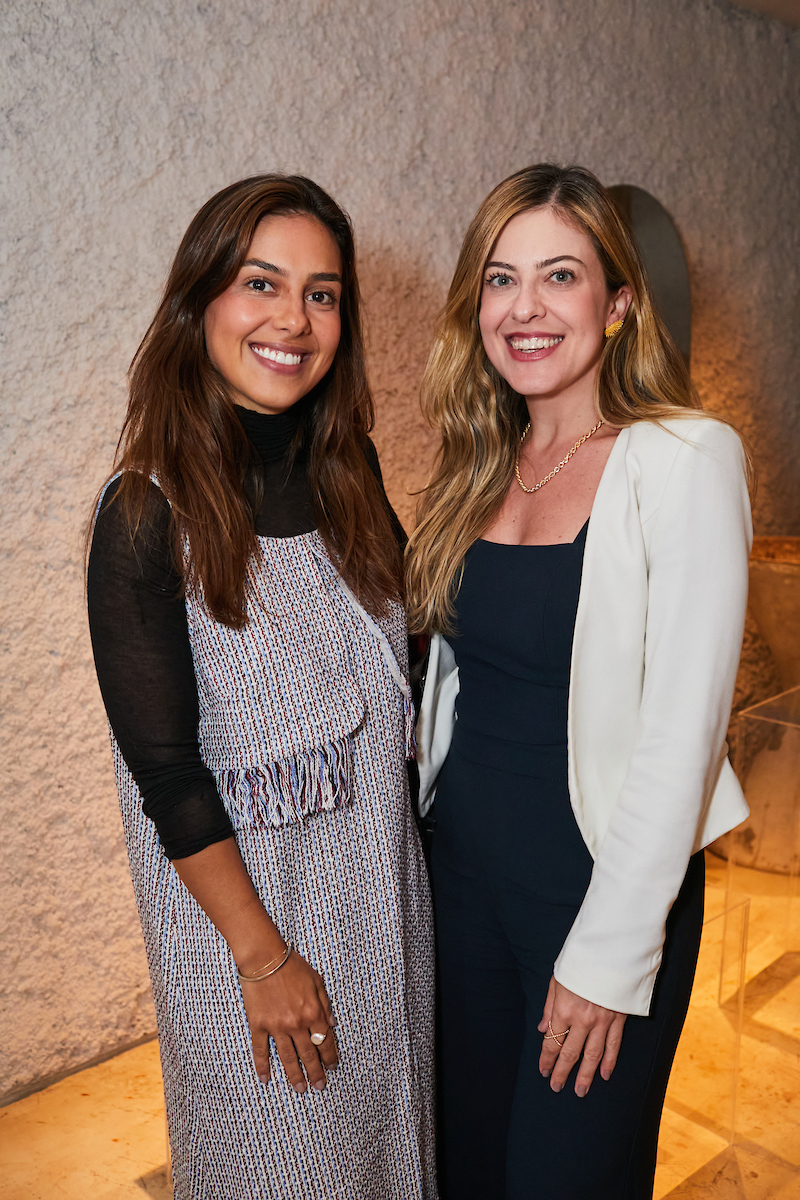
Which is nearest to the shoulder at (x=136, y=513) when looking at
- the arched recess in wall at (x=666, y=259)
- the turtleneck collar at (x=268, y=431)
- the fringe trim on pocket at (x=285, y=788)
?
the turtleneck collar at (x=268, y=431)

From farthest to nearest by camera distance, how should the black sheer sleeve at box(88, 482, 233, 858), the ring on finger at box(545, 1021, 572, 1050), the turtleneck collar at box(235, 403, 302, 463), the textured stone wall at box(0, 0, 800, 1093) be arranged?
the textured stone wall at box(0, 0, 800, 1093) → the turtleneck collar at box(235, 403, 302, 463) → the ring on finger at box(545, 1021, 572, 1050) → the black sheer sleeve at box(88, 482, 233, 858)

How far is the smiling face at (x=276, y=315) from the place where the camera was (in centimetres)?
136

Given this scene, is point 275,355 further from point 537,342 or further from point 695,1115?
point 695,1115

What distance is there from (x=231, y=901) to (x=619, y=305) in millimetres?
1062

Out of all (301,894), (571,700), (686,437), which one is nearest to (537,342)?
(686,437)

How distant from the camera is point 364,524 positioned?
5.06ft

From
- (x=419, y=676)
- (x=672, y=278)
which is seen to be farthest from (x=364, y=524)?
(x=672, y=278)

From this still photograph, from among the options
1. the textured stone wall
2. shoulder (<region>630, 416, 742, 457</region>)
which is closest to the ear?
shoulder (<region>630, 416, 742, 457</region>)

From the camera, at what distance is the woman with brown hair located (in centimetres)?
125

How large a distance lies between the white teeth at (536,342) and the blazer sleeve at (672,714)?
32 cm

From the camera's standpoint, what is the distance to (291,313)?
54.0 inches

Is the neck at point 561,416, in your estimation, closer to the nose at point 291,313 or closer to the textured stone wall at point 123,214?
the nose at point 291,313

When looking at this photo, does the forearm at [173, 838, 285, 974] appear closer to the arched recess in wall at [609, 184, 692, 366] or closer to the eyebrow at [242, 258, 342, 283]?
the eyebrow at [242, 258, 342, 283]

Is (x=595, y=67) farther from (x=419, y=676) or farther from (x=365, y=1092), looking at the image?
(x=365, y=1092)
